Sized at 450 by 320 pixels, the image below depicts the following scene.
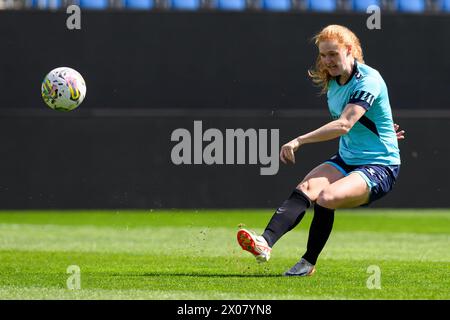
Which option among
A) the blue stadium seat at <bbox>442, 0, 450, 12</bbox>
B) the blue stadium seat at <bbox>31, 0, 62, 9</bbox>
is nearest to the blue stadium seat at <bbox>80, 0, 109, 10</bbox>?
the blue stadium seat at <bbox>31, 0, 62, 9</bbox>

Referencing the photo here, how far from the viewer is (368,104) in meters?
7.47

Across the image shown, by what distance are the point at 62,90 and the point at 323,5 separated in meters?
11.9

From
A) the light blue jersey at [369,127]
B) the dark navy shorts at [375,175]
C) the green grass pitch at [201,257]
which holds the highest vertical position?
the light blue jersey at [369,127]

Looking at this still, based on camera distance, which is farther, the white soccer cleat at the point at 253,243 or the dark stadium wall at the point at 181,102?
the dark stadium wall at the point at 181,102

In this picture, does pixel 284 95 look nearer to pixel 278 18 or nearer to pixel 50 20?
pixel 278 18

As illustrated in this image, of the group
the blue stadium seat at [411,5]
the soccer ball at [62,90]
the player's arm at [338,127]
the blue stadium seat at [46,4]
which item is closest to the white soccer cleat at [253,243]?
the player's arm at [338,127]

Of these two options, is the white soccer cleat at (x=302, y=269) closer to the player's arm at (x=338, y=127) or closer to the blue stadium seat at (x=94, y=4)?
the player's arm at (x=338, y=127)

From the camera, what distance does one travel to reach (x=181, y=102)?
19.2 metres

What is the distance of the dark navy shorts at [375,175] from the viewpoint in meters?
7.59

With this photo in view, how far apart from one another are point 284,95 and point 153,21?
2.80 metres

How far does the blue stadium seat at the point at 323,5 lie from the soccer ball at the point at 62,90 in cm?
1156

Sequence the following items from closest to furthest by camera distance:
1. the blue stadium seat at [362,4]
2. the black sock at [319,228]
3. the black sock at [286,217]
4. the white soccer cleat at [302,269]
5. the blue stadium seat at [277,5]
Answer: the black sock at [286,217]
the black sock at [319,228]
the white soccer cleat at [302,269]
the blue stadium seat at [277,5]
the blue stadium seat at [362,4]

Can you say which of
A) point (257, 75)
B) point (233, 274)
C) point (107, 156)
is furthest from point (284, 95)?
point (233, 274)
